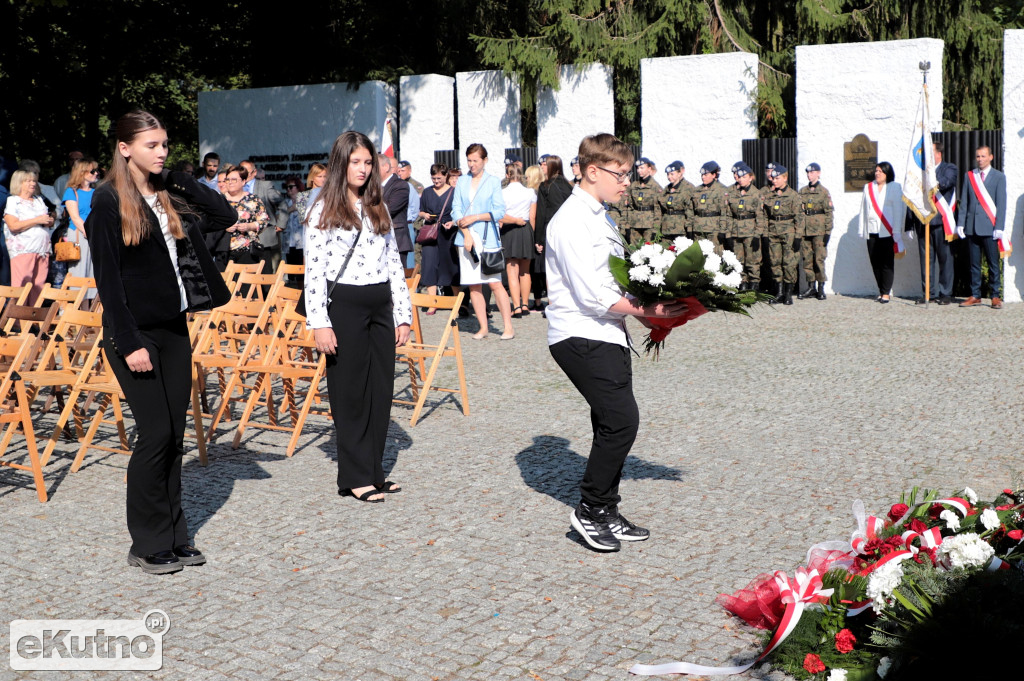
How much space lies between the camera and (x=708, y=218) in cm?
1597

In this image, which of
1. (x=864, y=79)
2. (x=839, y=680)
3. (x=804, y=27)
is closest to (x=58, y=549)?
(x=839, y=680)

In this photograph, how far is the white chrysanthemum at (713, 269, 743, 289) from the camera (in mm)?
5516

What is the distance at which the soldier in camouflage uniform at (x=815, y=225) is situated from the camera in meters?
16.1

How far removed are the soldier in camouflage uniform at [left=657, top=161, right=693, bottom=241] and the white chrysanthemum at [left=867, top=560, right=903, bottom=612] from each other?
478 inches

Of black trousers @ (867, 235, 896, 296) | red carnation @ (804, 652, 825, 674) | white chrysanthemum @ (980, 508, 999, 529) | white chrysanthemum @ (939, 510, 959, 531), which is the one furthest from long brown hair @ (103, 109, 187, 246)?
black trousers @ (867, 235, 896, 296)

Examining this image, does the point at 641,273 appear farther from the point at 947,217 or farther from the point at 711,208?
the point at 947,217

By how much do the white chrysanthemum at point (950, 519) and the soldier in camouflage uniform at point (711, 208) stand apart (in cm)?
1156

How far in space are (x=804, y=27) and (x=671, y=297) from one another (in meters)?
14.6

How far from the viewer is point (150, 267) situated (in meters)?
5.40

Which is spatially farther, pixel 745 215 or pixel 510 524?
Result: pixel 745 215

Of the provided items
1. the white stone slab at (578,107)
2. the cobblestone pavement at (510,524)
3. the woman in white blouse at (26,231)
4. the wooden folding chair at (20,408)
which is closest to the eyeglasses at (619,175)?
the cobblestone pavement at (510,524)

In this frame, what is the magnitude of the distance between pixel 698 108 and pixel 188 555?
13595 millimetres

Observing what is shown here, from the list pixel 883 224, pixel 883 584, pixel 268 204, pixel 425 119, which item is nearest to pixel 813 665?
pixel 883 584

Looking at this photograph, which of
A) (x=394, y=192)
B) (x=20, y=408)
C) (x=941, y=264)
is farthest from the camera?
(x=941, y=264)
